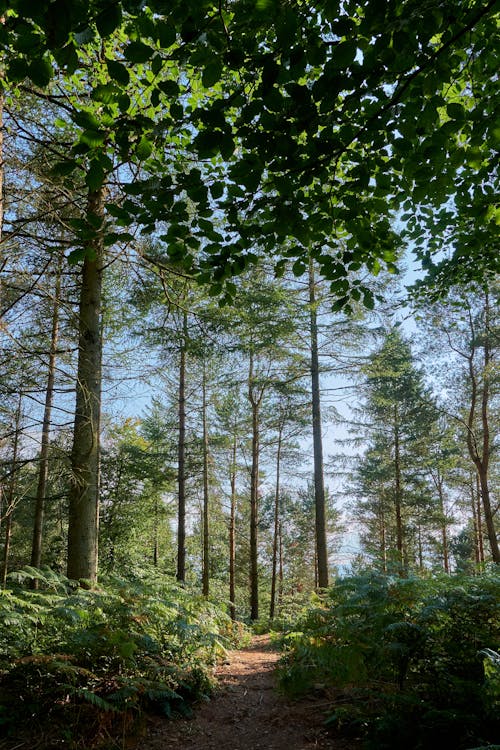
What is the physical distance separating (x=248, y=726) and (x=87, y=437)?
12.5 feet

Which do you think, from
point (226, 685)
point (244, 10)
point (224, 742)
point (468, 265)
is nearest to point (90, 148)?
point (244, 10)

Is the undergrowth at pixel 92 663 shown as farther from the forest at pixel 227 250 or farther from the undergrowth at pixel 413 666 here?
the undergrowth at pixel 413 666

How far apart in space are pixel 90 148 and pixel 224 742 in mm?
4805

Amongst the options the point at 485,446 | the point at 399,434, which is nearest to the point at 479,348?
the point at 485,446

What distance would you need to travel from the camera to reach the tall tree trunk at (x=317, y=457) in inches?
462

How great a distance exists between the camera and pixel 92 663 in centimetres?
426

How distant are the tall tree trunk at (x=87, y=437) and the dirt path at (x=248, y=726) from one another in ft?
7.23

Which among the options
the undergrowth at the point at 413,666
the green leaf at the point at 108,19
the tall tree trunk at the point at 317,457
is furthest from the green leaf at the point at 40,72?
the tall tree trunk at the point at 317,457

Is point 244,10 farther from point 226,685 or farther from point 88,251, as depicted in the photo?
point 226,685

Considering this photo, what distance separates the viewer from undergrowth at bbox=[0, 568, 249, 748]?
11.8ft

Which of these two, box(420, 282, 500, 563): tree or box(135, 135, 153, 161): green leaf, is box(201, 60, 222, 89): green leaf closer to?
box(135, 135, 153, 161): green leaf

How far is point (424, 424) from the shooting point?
63.4 ft

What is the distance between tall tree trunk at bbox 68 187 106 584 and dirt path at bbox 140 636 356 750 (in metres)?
2.20

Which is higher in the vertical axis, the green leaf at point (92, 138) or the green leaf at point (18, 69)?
the green leaf at point (18, 69)
